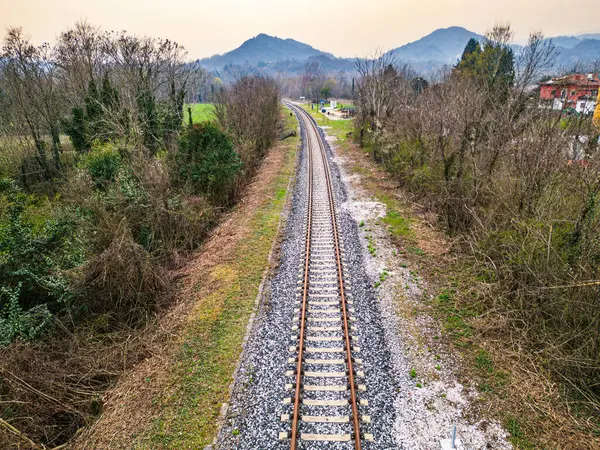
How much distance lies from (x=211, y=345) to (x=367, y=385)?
4072 millimetres

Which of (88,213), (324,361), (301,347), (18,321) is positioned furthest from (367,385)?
(88,213)

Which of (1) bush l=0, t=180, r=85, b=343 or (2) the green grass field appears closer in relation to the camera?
(1) bush l=0, t=180, r=85, b=343

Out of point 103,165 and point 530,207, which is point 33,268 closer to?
point 103,165

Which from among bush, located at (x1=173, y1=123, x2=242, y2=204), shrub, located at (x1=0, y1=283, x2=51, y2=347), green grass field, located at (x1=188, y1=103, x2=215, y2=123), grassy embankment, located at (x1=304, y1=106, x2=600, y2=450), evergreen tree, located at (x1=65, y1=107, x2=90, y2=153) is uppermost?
green grass field, located at (x1=188, y1=103, x2=215, y2=123)

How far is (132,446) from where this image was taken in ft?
21.0

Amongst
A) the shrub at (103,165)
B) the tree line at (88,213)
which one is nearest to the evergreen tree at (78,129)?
the tree line at (88,213)

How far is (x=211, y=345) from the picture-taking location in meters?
8.91

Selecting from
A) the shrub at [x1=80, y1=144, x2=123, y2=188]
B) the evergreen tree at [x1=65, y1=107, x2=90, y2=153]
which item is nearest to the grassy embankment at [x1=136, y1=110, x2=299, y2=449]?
the shrub at [x1=80, y1=144, x2=123, y2=188]

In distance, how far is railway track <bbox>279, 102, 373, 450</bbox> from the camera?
256 inches

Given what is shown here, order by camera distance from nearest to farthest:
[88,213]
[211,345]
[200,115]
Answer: [211,345]
[88,213]
[200,115]

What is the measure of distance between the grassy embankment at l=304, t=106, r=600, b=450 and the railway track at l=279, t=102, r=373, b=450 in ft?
6.23

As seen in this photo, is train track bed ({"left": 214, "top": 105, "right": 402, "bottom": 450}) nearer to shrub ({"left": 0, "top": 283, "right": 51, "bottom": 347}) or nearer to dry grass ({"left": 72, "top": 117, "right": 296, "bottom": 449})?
dry grass ({"left": 72, "top": 117, "right": 296, "bottom": 449})

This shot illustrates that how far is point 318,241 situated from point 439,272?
484 centimetres

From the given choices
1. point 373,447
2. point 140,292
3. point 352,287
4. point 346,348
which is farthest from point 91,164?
point 373,447
